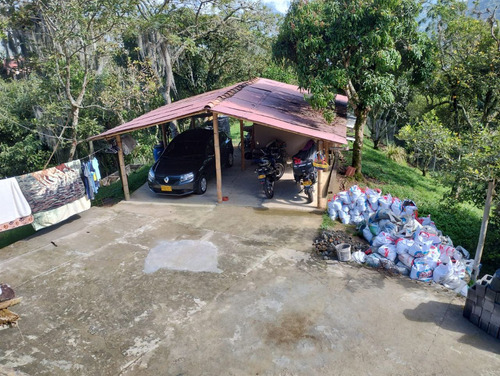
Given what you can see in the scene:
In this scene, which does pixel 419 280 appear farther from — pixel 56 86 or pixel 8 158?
pixel 8 158

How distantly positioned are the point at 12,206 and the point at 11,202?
85mm

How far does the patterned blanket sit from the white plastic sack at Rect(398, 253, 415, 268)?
7375 mm

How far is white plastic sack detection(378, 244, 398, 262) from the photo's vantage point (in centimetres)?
644

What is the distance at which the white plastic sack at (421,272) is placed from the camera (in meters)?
6.04

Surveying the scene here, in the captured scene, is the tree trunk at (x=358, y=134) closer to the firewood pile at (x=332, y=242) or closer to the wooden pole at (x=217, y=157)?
the firewood pile at (x=332, y=242)

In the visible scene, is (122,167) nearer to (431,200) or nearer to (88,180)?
(88,180)

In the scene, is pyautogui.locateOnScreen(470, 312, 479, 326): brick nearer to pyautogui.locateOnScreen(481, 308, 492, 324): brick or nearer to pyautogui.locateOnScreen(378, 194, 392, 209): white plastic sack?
pyautogui.locateOnScreen(481, 308, 492, 324): brick

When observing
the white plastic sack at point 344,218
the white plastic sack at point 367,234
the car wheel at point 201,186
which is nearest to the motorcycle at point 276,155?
the car wheel at point 201,186

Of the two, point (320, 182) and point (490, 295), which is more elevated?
point (490, 295)

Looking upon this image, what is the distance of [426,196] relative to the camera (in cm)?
1151

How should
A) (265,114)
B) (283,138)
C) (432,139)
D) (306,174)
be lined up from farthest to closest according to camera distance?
(283,138) → (306,174) → (265,114) → (432,139)

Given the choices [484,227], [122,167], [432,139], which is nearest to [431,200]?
[432,139]

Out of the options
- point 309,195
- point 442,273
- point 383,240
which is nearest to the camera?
point 442,273

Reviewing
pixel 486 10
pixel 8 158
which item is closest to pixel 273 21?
pixel 486 10
